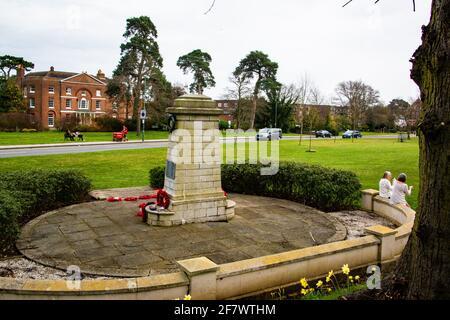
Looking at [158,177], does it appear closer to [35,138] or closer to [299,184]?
[299,184]

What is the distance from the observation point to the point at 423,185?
4375 millimetres

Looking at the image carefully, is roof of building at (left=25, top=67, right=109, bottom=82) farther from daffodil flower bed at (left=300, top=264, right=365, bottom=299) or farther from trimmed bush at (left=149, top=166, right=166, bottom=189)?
daffodil flower bed at (left=300, top=264, right=365, bottom=299)

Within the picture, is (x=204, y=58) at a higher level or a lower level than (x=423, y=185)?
higher

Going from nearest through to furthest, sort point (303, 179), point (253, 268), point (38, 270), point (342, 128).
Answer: point (253, 268) < point (38, 270) < point (303, 179) < point (342, 128)

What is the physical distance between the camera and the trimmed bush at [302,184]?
1162 centimetres

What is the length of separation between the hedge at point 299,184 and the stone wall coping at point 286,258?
4.53 metres

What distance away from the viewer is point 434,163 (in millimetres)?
4141

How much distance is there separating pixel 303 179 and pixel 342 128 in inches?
2666

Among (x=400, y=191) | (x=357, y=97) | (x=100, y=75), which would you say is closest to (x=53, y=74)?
(x=100, y=75)

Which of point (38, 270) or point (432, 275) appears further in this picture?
point (38, 270)

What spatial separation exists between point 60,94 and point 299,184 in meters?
65.4

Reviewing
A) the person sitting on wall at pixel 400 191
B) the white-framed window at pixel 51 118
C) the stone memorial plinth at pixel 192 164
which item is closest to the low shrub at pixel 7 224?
the stone memorial plinth at pixel 192 164
